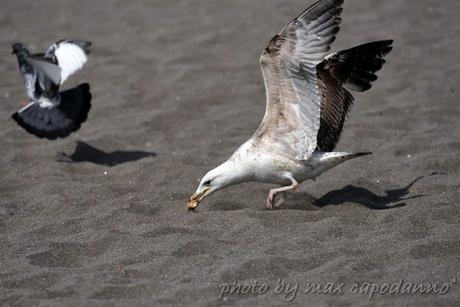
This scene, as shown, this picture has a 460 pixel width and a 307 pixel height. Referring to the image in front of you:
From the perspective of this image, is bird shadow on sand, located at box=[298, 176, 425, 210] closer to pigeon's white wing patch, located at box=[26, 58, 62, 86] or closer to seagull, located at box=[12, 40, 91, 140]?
seagull, located at box=[12, 40, 91, 140]

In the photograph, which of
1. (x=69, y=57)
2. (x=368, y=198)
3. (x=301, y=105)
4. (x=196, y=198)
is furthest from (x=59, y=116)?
(x=368, y=198)

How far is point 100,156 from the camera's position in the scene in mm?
7266

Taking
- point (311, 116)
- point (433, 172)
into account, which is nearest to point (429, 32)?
point (433, 172)

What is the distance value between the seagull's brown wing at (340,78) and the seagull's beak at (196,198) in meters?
1.09

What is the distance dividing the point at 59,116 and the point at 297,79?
2.89m

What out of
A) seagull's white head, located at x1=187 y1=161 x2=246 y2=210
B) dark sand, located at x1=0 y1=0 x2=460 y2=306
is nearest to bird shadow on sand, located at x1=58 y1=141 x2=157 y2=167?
dark sand, located at x1=0 y1=0 x2=460 y2=306

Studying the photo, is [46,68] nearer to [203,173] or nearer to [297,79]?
[203,173]

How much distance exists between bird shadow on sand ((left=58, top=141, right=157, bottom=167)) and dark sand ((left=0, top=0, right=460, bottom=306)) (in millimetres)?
27

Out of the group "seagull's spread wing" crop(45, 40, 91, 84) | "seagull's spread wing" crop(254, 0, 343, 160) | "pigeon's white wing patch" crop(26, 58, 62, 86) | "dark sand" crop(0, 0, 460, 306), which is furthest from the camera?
"seagull's spread wing" crop(45, 40, 91, 84)

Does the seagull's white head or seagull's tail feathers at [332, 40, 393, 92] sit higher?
seagull's tail feathers at [332, 40, 393, 92]

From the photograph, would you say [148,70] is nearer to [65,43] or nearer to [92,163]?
[65,43]

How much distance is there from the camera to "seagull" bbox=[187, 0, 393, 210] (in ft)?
17.5

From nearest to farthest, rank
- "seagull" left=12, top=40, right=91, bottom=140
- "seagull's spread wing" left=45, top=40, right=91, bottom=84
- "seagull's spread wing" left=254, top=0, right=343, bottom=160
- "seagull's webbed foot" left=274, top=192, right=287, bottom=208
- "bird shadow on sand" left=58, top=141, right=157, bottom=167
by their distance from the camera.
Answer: "seagull's spread wing" left=254, top=0, right=343, bottom=160 < "seagull's webbed foot" left=274, top=192, right=287, bottom=208 < "bird shadow on sand" left=58, top=141, right=157, bottom=167 < "seagull" left=12, top=40, right=91, bottom=140 < "seagull's spread wing" left=45, top=40, right=91, bottom=84

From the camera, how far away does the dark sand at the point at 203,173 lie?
437 centimetres
